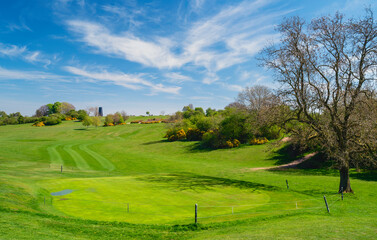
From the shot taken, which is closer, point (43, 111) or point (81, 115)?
point (81, 115)

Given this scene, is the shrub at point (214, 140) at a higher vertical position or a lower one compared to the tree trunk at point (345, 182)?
higher

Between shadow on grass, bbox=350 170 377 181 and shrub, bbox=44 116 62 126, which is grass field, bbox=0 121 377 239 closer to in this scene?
shadow on grass, bbox=350 170 377 181

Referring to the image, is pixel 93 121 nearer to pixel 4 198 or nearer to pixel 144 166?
pixel 144 166

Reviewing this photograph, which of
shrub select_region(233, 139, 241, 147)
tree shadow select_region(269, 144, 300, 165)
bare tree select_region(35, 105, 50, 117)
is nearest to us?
tree shadow select_region(269, 144, 300, 165)

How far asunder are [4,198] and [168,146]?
57.3 m

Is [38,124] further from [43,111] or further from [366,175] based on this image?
[366,175]

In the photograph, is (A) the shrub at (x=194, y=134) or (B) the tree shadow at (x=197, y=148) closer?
(B) the tree shadow at (x=197, y=148)

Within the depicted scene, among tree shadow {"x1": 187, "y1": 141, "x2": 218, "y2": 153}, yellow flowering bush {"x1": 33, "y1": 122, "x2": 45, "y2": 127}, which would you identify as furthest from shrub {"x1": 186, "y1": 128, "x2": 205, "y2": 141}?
yellow flowering bush {"x1": 33, "y1": 122, "x2": 45, "y2": 127}

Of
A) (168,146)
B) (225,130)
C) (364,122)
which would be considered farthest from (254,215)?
(168,146)

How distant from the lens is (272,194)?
22531mm

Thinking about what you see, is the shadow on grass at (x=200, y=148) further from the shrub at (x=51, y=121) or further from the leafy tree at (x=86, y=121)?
the shrub at (x=51, y=121)

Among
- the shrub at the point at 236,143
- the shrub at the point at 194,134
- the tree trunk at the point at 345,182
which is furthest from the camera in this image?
the shrub at the point at 194,134

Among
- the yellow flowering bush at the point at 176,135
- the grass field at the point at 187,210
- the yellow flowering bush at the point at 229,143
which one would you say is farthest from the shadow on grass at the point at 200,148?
the grass field at the point at 187,210

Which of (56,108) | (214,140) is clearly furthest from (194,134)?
(56,108)
